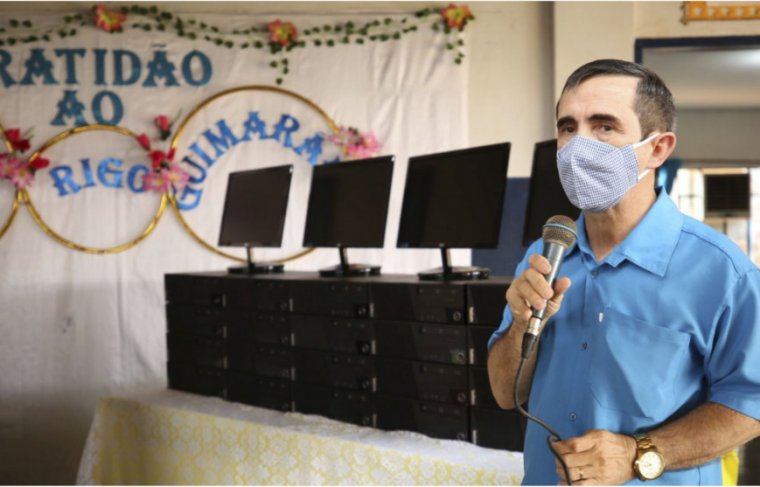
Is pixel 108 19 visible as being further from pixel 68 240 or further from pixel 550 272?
pixel 550 272

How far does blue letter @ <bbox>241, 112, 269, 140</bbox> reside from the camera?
524cm

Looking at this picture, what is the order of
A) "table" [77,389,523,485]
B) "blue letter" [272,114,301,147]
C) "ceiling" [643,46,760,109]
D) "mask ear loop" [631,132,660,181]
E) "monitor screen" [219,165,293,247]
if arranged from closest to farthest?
"mask ear loop" [631,132,660,181]
"table" [77,389,523,485]
"monitor screen" [219,165,293,247]
"ceiling" [643,46,760,109]
"blue letter" [272,114,301,147]

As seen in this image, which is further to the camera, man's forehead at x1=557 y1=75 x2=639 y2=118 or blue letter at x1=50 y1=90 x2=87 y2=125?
blue letter at x1=50 y1=90 x2=87 y2=125

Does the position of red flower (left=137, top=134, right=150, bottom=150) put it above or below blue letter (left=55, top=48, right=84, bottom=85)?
below

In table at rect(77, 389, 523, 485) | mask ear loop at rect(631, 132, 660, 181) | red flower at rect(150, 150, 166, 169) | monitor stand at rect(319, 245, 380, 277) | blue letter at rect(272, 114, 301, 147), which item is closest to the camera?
mask ear loop at rect(631, 132, 660, 181)

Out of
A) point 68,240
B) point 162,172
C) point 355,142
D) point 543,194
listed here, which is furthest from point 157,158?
point 543,194

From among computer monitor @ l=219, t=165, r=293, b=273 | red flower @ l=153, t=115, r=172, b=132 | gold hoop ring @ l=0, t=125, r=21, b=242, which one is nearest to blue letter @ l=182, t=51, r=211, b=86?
red flower @ l=153, t=115, r=172, b=132

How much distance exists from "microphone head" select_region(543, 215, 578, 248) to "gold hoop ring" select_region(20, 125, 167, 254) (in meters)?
4.14

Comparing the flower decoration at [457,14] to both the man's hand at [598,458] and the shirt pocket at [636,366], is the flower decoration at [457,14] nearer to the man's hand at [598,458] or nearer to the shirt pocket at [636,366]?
the shirt pocket at [636,366]

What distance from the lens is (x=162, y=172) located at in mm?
5137

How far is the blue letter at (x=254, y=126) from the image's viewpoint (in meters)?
5.24

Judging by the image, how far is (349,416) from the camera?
2973mm

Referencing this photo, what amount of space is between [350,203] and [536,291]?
204 cm

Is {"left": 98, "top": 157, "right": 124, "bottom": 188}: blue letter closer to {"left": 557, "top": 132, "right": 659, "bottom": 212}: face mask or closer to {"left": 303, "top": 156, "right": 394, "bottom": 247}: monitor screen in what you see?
{"left": 303, "top": 156, "right": 394, "bottom": 247}: monitor screen
